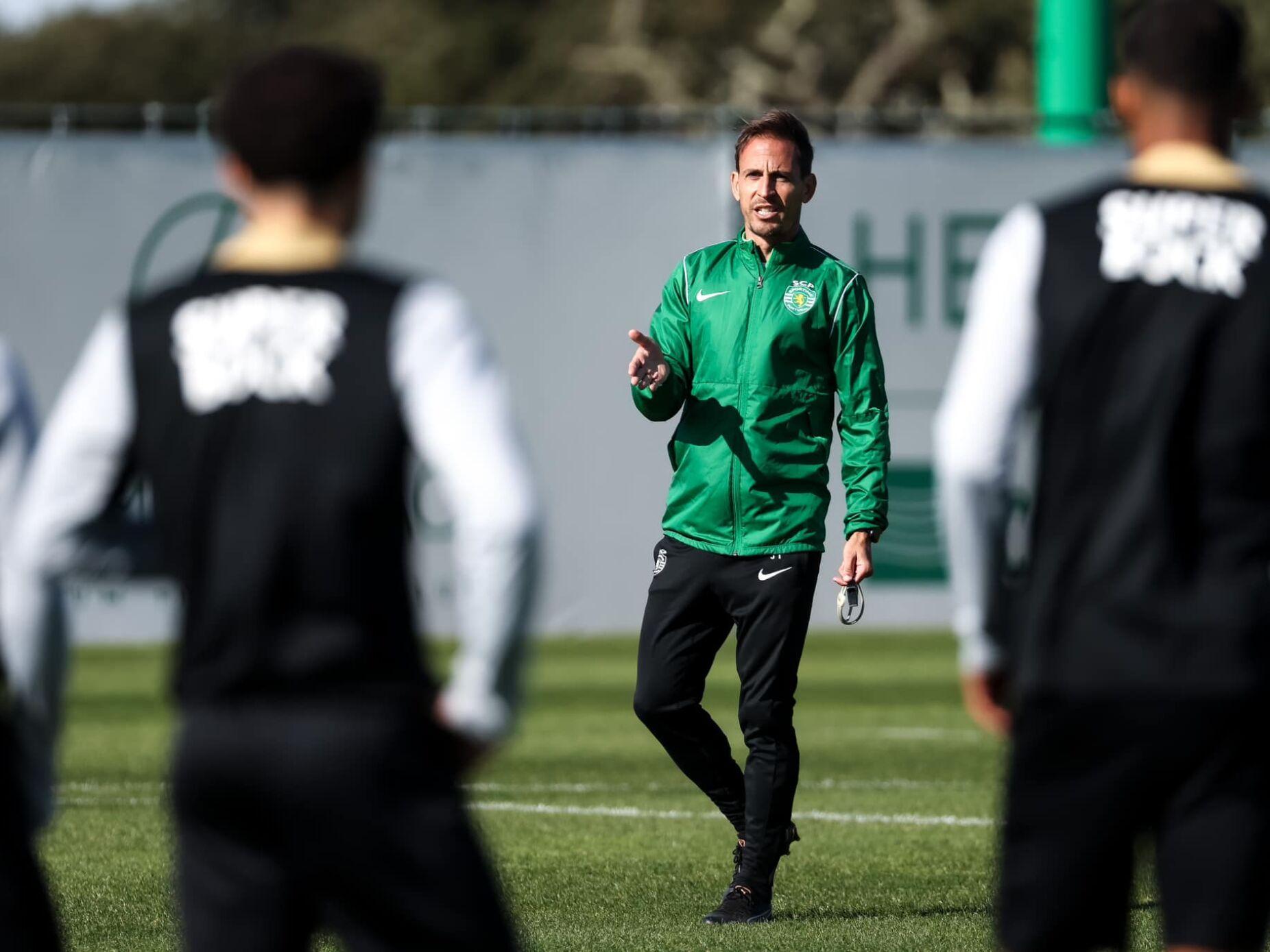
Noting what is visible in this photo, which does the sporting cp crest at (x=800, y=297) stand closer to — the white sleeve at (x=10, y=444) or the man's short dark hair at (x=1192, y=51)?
the man's short dark hair at (x=1192, y=51)

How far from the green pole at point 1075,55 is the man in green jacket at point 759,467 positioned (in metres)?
13.0

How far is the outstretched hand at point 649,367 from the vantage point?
6.68 meters

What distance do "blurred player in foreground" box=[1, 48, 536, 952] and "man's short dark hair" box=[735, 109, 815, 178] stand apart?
12.6 feet

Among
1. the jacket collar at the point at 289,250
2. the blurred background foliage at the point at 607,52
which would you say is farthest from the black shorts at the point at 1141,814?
the blurred background foliage at the point at 607,52

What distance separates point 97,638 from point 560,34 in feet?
129

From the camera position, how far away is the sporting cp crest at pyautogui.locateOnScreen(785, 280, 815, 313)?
692 centimetres

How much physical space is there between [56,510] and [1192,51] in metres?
1.78

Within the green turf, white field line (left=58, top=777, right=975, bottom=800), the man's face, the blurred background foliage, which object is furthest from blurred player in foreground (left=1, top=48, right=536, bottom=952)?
the blurred background foliage

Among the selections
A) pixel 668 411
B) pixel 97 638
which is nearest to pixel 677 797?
pixel 668 411

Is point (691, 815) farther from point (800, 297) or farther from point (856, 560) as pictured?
point (800, 297)

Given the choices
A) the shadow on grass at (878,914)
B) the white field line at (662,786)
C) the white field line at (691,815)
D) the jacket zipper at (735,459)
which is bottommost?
the white field line at (662,786)

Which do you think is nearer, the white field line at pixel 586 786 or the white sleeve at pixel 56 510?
the white sleeve at pixel 56 510

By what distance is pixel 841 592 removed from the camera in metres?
7.14

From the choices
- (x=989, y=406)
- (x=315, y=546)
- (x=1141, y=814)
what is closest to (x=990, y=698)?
(x=1141, y=814)
